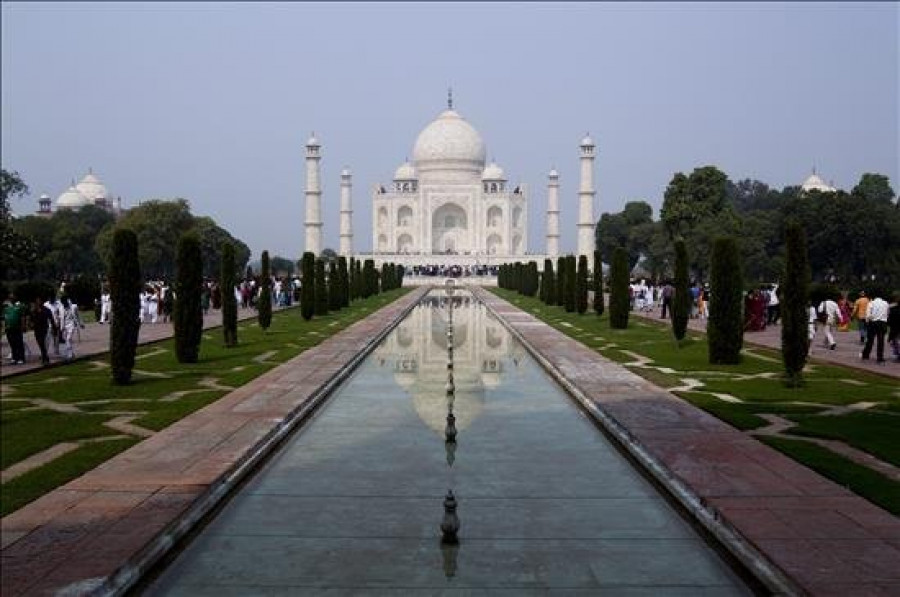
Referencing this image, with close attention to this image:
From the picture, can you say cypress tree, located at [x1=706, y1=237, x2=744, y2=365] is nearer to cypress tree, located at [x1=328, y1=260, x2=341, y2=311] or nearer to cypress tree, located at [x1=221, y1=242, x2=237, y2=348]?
cypress tree, located at [x1=221, y1=242, x2=237, y2=348]

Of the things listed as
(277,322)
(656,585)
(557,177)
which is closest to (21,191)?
(277,322)

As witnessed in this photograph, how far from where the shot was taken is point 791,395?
8.84m

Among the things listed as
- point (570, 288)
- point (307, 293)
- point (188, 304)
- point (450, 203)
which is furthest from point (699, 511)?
point (450, 203)

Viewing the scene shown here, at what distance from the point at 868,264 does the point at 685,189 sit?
29.3 feet

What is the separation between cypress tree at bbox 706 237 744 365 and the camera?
1165cm

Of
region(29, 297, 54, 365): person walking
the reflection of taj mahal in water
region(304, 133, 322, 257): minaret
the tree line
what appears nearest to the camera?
the reflection of taj mahal in water

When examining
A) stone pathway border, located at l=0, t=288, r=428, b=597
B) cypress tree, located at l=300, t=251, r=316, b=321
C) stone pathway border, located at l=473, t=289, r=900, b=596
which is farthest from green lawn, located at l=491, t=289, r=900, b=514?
cypress tree, located at l=300, t=251, r=316, b=321

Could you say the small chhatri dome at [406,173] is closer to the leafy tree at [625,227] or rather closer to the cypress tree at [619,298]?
the leafy tree at [625,227]

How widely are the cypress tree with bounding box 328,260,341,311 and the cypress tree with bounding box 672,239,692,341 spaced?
11.5 metres

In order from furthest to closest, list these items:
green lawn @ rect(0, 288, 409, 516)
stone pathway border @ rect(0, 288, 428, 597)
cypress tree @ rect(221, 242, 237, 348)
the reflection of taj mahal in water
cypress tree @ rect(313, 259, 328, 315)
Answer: cypress tree @ rect(313, 259, 328, 315) → cypress tree @ rect(221, 242, 237, 348) → the reflection of taj mahal in water → green lawn @ rect(0, 288, 409, 516) → stone pathway border @ rect(0, 288, 428, 597)

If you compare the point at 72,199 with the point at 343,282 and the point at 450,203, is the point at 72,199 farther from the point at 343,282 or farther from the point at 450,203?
the point at 343,282

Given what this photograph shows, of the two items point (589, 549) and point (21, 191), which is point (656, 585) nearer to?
point (589, 549)

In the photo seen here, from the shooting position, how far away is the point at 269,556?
416 cm

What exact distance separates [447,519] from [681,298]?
1039 centimetres
